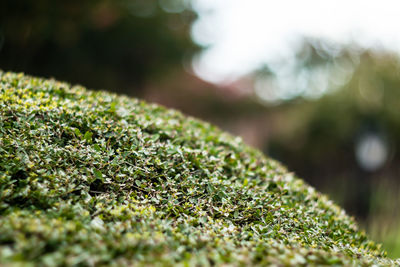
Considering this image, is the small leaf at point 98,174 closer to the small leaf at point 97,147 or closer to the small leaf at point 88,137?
the small leaf at point 97,147

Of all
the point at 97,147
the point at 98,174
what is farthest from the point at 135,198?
the point at 97,147

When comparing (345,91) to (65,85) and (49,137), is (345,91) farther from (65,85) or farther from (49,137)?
(49,137)

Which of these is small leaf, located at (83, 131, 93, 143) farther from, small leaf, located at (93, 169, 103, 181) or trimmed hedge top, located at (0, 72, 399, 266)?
small leaf, located at (93, 169, 103, 181)

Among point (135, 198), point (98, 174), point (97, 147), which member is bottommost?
point (135, 198)

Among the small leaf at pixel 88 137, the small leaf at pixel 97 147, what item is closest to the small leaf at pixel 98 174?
the small leaf at pixel 97 147

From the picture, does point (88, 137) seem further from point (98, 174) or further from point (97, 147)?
point (98, 174)

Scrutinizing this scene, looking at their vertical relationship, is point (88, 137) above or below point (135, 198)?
above

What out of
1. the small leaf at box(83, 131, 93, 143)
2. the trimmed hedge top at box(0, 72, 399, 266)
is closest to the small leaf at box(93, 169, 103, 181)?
the trimmed hedge top at box(0, 72, 399, 266)

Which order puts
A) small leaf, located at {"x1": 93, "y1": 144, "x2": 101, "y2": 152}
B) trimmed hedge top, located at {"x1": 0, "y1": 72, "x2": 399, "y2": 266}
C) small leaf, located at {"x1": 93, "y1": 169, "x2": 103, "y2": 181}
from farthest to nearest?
small leaf, located at {"x1": 93, "y1": 144, "x2": 101, "y2": 152} < small leaf, located at {"x1": 93, "y1": 169, "x2": 103, "y2": 181} < trimmed hedge top, located at {"x1": 0, "y1": 72, "x2": 399, "y2": 266}
